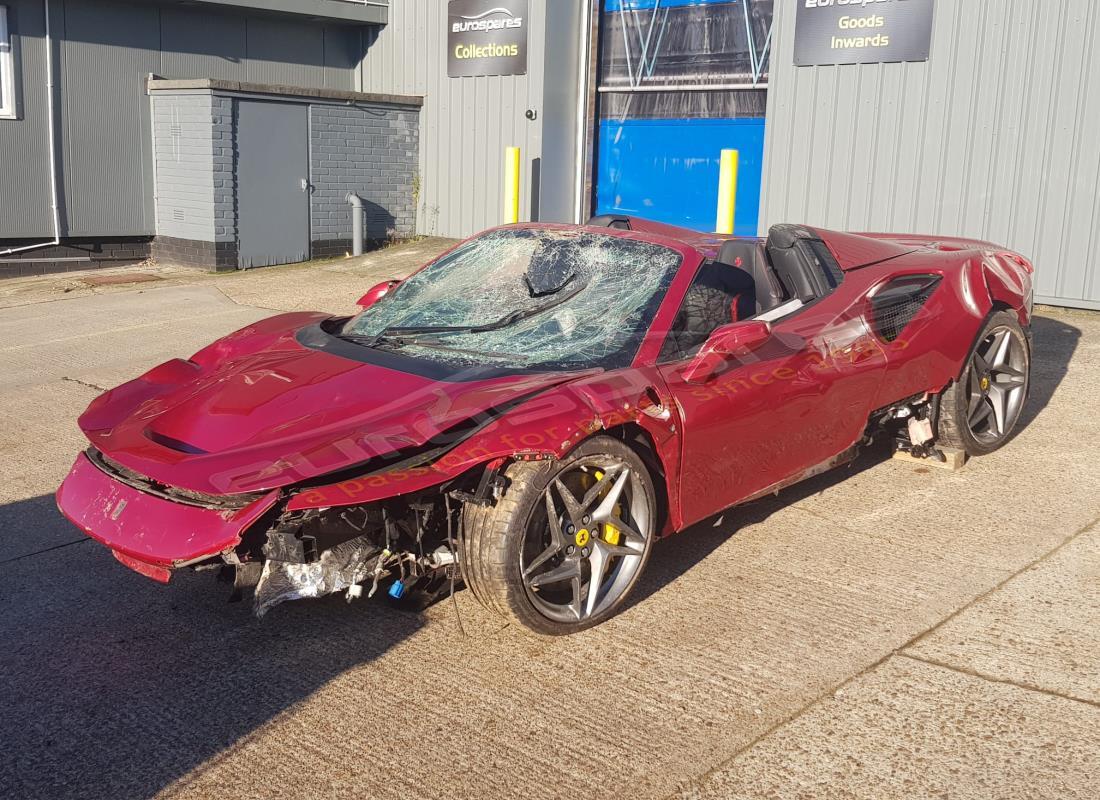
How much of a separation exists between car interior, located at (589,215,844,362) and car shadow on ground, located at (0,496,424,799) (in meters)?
1.55

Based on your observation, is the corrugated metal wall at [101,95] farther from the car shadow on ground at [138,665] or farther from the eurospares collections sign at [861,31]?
the car shadow on ground at [138,665]

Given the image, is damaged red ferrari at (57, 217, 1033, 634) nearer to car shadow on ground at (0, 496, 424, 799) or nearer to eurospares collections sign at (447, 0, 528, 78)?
car shadow on ground at (0, 496, 424, 799)

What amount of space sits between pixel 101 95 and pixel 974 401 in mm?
11908

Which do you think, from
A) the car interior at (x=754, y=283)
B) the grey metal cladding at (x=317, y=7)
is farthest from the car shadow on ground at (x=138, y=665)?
the grey metal cladding at (x=317, y=7)

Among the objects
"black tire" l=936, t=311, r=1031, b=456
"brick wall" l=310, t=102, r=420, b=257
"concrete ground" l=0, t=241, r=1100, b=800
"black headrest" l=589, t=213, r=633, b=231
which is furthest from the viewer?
"brick wall" l=310, t=102, r=420, b=257

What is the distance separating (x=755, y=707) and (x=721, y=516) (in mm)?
1415

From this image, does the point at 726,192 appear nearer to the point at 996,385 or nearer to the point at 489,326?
the point at 996,385

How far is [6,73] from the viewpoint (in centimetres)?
1336

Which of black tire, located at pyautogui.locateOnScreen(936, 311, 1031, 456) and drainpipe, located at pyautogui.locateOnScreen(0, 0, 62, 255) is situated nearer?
black tire, located at pyautogui.locateOnScreen(936, 311, 1031, 456)

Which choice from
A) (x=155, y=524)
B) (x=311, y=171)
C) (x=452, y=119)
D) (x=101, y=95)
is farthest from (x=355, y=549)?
(x=452, y=119)

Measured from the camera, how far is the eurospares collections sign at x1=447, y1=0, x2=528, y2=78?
14.4 metres

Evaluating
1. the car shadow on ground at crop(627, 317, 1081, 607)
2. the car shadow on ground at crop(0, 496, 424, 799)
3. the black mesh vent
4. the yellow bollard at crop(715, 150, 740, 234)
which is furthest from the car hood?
the yellow bollard at crop(715, 150, 740, 234)

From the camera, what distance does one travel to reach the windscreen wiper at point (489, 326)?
4570 mm

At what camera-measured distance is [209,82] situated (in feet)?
43.7
